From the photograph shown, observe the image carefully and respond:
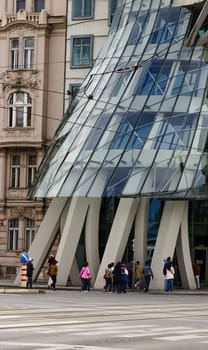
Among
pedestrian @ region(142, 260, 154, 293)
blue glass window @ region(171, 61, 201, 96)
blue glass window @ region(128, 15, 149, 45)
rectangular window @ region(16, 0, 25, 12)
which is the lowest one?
pedestrian @ region(142, 260, 154, 293)

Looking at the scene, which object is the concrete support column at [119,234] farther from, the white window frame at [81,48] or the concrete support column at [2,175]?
the white window frame at [81,48]

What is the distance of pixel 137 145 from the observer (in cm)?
4166

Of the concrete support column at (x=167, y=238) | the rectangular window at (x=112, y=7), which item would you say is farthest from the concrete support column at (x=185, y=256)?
the rectangular window at (x=112, y=7)

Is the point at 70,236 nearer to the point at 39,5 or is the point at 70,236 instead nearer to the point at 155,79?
the point at 155,79

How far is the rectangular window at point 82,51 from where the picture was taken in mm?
55500

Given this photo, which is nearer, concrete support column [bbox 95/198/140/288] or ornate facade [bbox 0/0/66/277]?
concrete support column [bbox 95/198/140/288]

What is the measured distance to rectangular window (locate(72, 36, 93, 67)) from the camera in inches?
2185

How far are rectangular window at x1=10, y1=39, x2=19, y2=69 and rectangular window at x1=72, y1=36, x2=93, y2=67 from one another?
12.5 feet

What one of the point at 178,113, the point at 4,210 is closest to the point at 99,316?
the point at 178,113

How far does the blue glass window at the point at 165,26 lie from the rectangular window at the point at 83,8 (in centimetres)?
1034

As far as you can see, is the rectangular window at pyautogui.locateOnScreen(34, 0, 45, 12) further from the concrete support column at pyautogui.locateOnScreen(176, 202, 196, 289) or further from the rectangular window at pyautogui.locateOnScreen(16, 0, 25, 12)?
the concrete support column at pyautogui.locateOnScreen(176, 202, 196, 289)

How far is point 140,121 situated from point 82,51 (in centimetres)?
1454

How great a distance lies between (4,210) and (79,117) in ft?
40.6

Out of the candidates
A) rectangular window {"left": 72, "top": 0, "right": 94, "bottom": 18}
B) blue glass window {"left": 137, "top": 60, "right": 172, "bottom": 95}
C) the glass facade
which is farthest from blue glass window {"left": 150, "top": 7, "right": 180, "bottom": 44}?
rectangular window {"left": 72, "top": 0, "right": 94, "bottom": 18}
